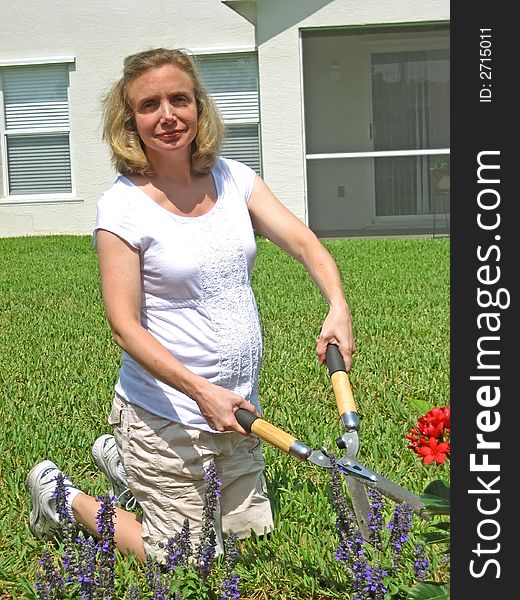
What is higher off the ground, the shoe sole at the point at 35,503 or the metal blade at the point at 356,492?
the metal blade at the point at 356,492

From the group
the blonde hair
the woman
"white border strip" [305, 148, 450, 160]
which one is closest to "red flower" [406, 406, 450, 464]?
the woman

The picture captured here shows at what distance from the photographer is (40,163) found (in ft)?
54.5

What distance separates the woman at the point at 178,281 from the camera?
121 inches

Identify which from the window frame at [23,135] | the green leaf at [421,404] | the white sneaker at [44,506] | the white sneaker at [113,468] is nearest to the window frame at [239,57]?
the window frame at [23,135]

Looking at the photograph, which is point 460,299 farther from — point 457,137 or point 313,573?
point 313,573

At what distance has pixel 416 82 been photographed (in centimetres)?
1520

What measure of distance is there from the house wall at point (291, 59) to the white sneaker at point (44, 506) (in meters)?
11.4

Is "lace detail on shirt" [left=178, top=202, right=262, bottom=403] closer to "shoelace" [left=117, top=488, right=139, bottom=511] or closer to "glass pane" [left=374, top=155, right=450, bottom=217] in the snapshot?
"shoelace" [left=117, top=488, right=139, bottom=511]

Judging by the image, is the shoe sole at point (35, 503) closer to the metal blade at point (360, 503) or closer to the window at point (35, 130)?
the metal blade at point (360, 503)

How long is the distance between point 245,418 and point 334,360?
1.13 ft

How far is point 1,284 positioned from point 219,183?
7035 millimetres

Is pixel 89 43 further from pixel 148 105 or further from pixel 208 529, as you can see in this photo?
pixel 208 529

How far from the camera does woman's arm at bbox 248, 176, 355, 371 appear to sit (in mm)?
2887

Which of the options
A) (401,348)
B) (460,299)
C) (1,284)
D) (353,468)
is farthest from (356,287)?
(460,299)
